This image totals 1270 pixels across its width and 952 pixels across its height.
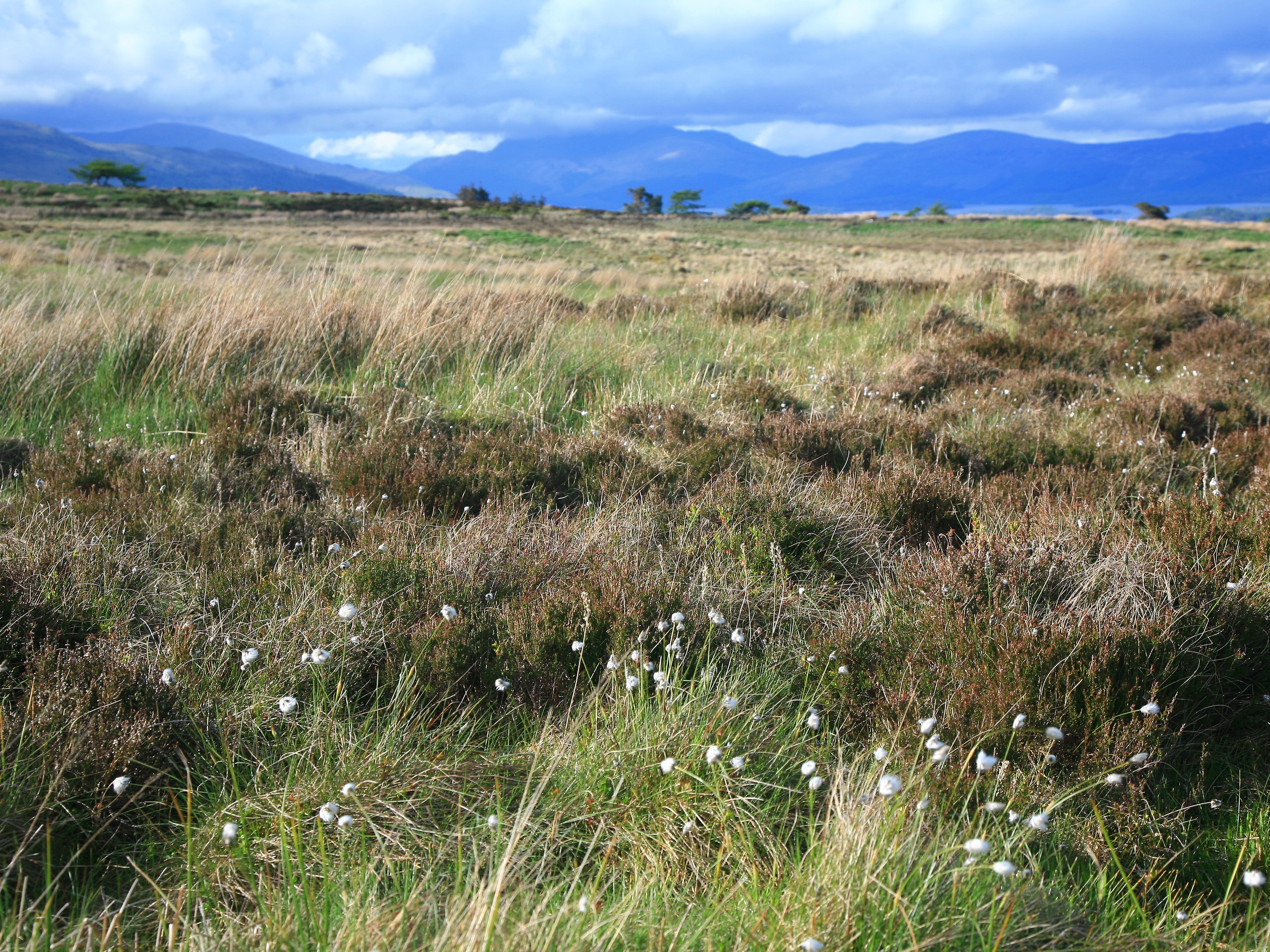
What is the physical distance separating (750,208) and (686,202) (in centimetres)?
991

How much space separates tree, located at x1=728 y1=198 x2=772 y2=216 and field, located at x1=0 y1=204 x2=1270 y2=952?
74713 mm

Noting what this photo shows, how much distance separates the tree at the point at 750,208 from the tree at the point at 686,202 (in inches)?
160

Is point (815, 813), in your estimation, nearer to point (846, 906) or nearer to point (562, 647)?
point (846, 906)

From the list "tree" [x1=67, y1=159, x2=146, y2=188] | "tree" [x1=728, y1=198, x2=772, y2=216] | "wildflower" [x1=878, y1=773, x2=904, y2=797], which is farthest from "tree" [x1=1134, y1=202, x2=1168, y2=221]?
"tree" [x1=67, y1=159, x2=146, y2=188]

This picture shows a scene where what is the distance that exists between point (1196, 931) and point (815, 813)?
803mm

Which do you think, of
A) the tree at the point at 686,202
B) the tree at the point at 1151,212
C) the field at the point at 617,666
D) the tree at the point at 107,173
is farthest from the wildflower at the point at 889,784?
the tree at the point at 107,173

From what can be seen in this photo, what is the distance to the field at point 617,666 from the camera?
5.27ft

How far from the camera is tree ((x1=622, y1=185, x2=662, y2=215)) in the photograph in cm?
7656

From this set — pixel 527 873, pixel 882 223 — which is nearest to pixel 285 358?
pixel 527 873

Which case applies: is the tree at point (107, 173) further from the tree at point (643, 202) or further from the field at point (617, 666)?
the field at point (617, 666)

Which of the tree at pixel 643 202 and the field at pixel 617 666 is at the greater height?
the tree at pixel 643 202

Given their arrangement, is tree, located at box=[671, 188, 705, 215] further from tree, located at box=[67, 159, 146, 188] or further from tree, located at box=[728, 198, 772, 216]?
tree, located at box=[67, 159, 146, 188]

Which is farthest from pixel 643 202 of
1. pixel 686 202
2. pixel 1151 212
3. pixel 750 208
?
pixel 1151 212

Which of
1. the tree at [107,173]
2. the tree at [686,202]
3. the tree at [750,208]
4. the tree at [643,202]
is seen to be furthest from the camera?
the tree at [107,173]
